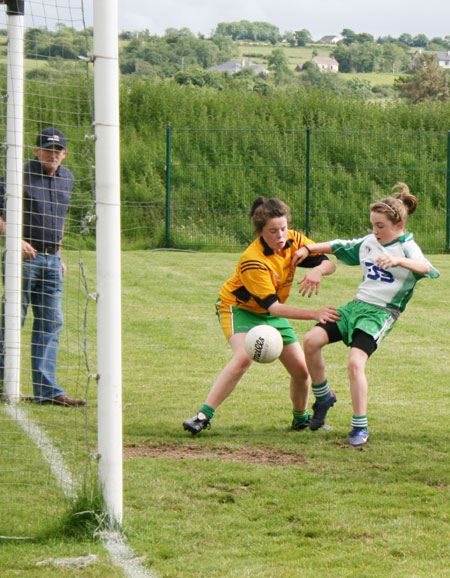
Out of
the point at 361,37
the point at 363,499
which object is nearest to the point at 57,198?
the point at 363,499

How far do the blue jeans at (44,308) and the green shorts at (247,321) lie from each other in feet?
4.84

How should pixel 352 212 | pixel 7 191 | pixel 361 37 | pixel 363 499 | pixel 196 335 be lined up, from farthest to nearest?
pixel 361 37 < pixel 352 212 < pixel 196 335 < pixel 7 191 < pixel 363 499

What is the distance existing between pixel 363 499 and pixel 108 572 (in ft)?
5.51

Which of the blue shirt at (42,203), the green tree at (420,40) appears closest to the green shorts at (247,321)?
the blue shirt at (42,203)

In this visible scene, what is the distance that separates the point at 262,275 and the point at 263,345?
1.63 ft

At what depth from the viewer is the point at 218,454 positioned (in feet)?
20.1

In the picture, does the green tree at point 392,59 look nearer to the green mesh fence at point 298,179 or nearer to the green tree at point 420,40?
the green tree at point 420,40

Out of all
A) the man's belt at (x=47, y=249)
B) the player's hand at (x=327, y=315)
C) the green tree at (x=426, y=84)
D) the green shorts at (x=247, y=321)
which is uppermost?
the green tree at (x=426, y=84)

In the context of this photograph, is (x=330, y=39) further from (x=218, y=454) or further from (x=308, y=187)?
(x=218, y=454)

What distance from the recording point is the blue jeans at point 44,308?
24.2 ft

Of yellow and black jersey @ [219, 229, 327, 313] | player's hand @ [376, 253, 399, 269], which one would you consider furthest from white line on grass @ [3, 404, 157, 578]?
player's hand @ [376, 253, 399, 269]

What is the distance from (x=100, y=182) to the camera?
4480 mm

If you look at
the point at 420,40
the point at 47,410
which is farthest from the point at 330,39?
the point at 47,410

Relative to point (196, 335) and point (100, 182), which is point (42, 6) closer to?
point (100, 182)
